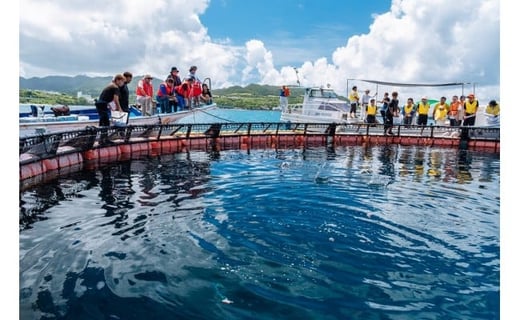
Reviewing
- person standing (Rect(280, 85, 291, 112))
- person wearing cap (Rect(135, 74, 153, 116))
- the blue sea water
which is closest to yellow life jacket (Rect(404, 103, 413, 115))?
person standing (Rect(280, 85, 291, 112))

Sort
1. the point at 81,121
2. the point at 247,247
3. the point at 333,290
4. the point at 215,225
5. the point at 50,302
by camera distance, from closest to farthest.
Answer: the point at 50,302 < the point at 333,290 < the point at 247,247 < the point at 215,225 < the point at 81,121

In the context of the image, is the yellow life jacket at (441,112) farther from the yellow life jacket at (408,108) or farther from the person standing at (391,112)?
the person standing at (391,112)

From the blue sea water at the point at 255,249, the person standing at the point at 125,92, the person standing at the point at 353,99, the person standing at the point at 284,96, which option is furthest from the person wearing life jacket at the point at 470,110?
the person standing at the point at 125,92

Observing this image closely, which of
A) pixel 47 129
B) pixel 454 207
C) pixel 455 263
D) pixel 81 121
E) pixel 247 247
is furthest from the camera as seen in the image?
pixel 81 121

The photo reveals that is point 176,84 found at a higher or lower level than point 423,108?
higher

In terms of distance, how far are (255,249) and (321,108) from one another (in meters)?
27.4

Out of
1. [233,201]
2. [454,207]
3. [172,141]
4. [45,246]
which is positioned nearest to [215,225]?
[233,201]

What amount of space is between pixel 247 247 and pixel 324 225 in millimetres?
1641

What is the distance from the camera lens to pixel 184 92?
758 inches

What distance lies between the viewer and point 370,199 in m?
8.00

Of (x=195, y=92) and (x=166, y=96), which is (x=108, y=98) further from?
(x=195, y=92)

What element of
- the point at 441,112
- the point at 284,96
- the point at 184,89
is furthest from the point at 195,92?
the point at 441,112

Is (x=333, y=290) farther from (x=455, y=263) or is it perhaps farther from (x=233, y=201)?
(x=233, y=201)

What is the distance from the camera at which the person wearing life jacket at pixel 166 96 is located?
1784cm
